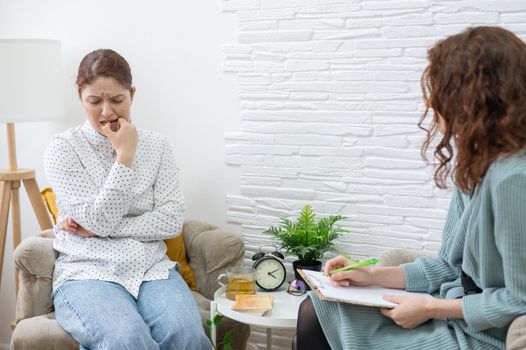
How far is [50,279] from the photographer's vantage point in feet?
7.96

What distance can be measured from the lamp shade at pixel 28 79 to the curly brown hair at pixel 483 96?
5.93ft

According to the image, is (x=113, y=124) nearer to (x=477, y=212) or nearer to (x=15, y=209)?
(x=15, y=209)

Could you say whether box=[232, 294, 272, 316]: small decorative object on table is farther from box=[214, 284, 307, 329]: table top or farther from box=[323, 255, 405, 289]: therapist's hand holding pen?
box=[323, 255, 405, 289]: therapist's hand holding pen

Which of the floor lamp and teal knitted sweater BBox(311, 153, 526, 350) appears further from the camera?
the floor lamp

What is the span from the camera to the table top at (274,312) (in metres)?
2.20

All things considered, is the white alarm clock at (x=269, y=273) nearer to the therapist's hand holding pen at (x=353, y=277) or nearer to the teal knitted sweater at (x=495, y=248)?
the therapist's hand holding pen at (x=353, y=277)

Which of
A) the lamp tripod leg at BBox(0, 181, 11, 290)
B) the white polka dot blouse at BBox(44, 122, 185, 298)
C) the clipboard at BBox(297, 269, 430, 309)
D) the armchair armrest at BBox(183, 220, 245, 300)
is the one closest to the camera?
the clipboard at BBox(297, 269, 430, 309)

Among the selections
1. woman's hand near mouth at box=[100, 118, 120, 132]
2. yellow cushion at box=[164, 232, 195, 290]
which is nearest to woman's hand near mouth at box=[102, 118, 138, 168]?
woman's hand near mouth at box=[100, 118, 120, 132]

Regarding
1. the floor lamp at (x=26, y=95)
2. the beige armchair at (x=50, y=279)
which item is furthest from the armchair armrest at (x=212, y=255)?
the floor lamp at (x=26, y=95)

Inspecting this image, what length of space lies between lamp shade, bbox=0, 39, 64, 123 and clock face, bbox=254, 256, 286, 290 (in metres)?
1.14

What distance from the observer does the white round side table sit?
220cm

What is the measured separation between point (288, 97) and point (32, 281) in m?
1.19

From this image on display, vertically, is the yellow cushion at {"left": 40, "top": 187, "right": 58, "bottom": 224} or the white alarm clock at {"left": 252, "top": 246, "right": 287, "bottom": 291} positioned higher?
the yellow cushion at {"left": 40, "top": 187, "right": 58, "bottom": 224}

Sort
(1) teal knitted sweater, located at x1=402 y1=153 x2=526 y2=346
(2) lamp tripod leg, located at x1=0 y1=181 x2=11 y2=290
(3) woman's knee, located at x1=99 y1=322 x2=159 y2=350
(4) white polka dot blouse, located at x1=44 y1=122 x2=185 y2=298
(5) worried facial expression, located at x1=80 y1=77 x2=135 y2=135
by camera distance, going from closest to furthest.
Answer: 1. (1) teal knitted sweater, located at x1=402 y1=153 x2=526 y2=346
2. (3) woman's knee, located at x1=99 y1=322 x2=159 y2=350
3. (4) white polka dot blouse, located at x1=44 y1=122 x2=185 y2=298
4. (5) worried facial expression, located at x1=80 y1=77 x2=135 y2=135
5. (2) lamp tripod leg, located at x1=0 y1=181 x2=11 y2=290
